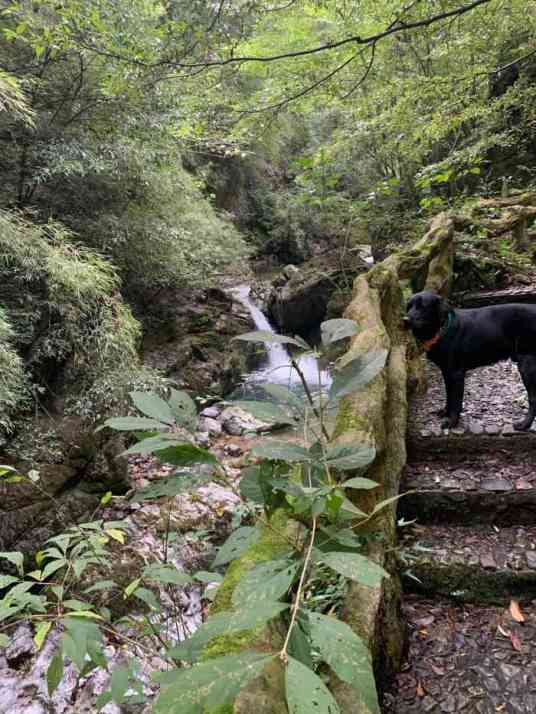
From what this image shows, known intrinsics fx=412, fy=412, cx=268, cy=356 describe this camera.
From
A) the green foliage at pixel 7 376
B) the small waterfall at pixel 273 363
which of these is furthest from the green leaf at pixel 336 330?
the small waterfall at pixel 273 363

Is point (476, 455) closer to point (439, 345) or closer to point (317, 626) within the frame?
point (439, 345)

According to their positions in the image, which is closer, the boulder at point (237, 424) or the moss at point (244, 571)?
the moss at point (244, 571)

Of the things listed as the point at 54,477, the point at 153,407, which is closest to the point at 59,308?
the point at 54,477

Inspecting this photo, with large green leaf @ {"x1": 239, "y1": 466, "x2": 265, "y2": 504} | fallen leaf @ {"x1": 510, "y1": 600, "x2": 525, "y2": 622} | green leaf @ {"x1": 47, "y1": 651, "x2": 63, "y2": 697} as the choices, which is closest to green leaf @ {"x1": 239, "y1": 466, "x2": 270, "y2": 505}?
large green leaf @ {"x1": 239, "y1": 466, "x2": 265, "y2": 504}

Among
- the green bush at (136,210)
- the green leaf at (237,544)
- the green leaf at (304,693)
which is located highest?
the green bush at (136,210)

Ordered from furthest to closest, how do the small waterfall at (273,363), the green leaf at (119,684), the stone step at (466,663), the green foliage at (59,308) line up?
the small waterfall at (273,363), the green foliage at (59,308), the stone step at (466,663), the green leaf at (119,684)

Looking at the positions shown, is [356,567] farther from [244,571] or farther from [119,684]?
[119,684]

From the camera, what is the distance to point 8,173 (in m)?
5.56

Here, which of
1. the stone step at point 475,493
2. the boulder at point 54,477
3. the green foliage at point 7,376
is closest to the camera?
the stone step at point 475,493

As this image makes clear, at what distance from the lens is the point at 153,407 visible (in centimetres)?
87

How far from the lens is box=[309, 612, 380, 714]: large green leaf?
0.57m

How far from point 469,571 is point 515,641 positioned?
30 centimetres

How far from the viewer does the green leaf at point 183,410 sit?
940 millimetres

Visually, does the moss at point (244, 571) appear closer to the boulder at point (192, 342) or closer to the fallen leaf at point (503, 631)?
the fallen leaf at point (503, 631)
